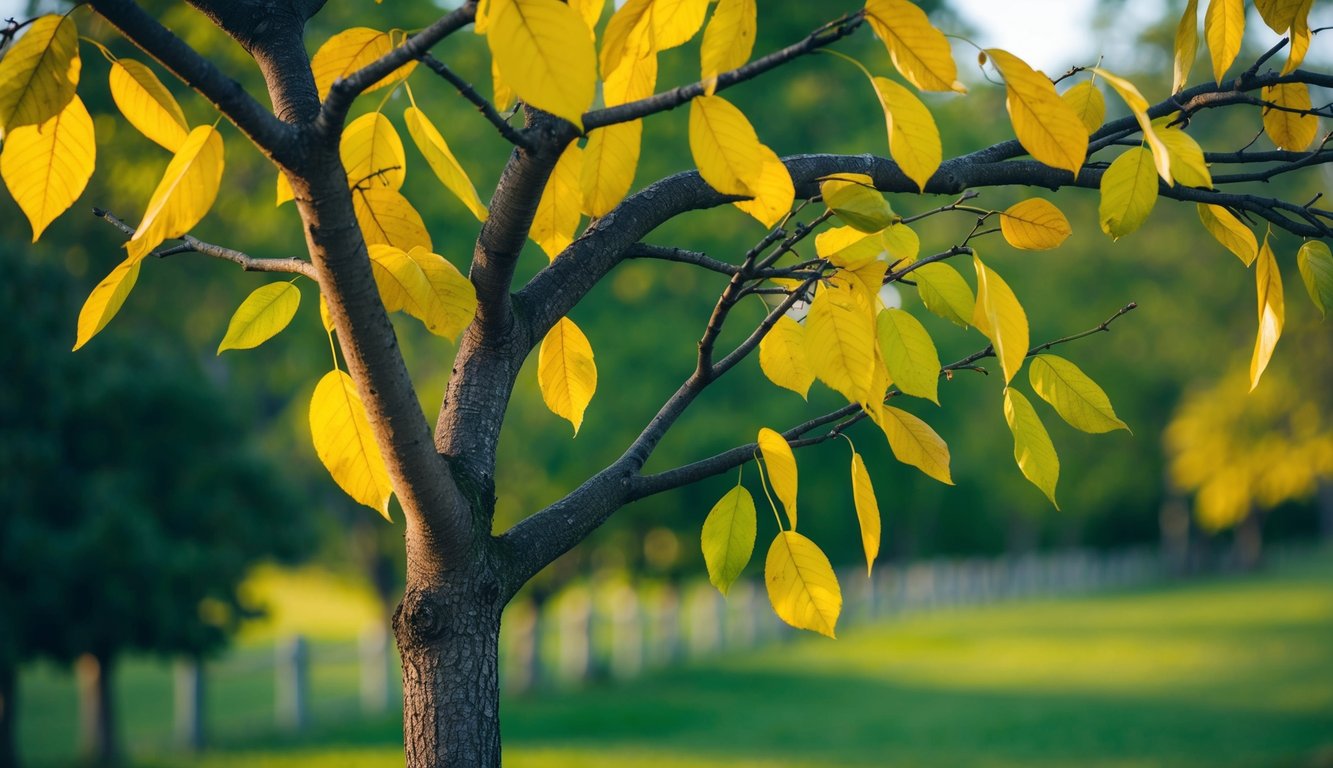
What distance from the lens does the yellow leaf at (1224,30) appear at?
1.82 m

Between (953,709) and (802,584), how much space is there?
12.9 m

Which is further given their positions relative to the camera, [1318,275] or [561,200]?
[561,200]

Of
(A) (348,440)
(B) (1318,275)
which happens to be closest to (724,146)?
(A) (348,440)

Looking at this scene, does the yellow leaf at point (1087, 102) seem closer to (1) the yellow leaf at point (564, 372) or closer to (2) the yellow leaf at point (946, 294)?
(2) the yellow leaf at point (946, 294)

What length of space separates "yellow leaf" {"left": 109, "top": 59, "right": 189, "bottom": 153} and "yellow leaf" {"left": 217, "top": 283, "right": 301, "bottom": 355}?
0.25 metres

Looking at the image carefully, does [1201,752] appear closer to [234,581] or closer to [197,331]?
[234,581]

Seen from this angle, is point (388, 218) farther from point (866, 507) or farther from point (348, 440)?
point (866, 507)

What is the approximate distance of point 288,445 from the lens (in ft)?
50.8

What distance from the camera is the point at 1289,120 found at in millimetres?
1995

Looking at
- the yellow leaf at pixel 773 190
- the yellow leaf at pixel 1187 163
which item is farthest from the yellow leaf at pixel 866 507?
the yellow leaf at pixel 1187 163

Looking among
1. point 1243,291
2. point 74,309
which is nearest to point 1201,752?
point 1243,291

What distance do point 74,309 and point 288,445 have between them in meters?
6.68

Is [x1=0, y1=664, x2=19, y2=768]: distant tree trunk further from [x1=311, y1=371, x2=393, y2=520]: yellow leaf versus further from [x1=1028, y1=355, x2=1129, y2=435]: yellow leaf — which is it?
[x1=1028, y1=355, x2=1129, y2=435]: yellow leaf

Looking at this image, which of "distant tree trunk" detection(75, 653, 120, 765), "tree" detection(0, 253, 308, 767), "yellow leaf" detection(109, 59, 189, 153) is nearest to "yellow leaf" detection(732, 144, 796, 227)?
"yellow leaf" detection(109, 59, 189, 153)
